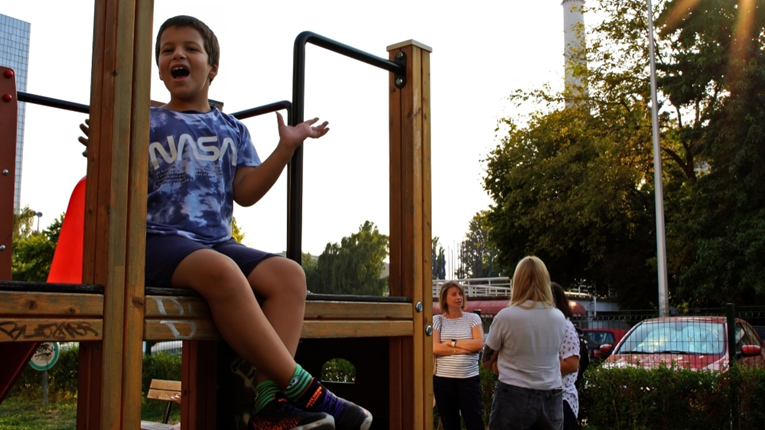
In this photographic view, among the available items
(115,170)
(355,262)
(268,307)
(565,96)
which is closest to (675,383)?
(355,262)

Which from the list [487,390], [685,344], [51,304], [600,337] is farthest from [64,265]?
[600,337]

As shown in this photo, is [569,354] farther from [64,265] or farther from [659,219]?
[659,219]

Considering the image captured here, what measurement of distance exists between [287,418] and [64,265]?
1.08 meters

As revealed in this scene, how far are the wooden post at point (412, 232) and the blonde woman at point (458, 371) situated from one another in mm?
3163

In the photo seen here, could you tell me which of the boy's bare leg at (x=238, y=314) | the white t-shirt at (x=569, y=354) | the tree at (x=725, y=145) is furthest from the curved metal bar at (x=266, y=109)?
the tree at (x=725, y=145)

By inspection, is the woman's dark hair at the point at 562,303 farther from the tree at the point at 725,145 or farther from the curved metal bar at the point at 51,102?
the tree at the point at 725,145

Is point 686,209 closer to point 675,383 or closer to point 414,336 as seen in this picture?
point 675,383

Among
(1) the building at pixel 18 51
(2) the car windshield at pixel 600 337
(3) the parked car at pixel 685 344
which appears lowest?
(2) the car windshield at pixel 600 337

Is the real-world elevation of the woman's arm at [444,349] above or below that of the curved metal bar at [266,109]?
below

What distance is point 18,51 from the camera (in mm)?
3646

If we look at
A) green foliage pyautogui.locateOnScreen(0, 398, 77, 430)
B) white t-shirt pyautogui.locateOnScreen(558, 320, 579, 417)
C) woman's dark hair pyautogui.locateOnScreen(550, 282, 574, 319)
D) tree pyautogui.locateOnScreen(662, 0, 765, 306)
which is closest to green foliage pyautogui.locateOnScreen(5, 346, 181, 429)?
green foliage pyautogui.locateOnScreen(0, 398, 77, 430)

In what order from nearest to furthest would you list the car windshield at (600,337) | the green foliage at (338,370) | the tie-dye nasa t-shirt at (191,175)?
the tie-dye nasa t-shirt at (191,175) < the green foliage at (338,370) < the car windshield at (600,337)

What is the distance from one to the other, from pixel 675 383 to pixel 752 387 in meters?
0.64

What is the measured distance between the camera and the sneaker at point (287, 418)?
200 centimetres
